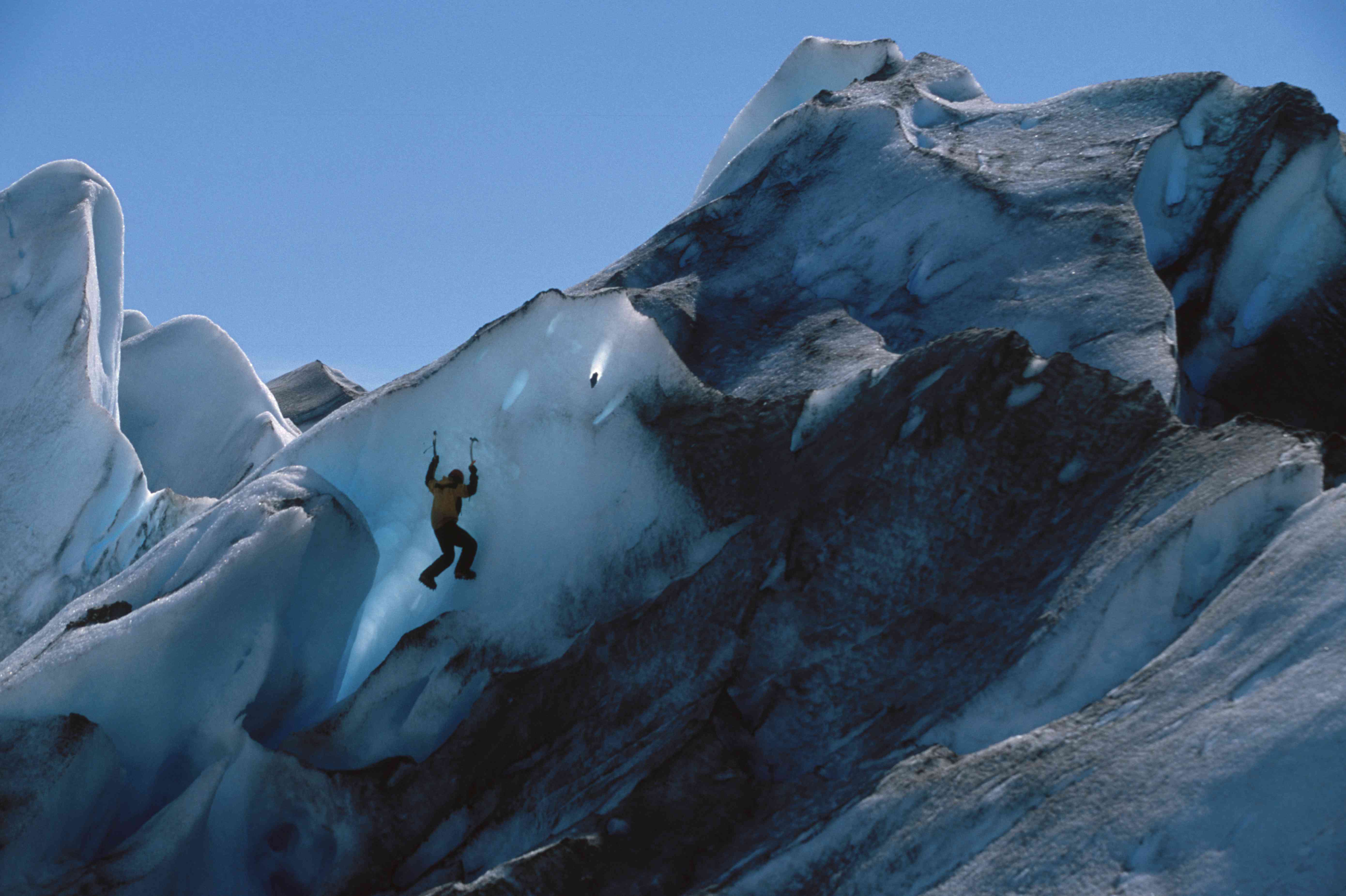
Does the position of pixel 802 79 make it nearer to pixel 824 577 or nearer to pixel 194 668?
pixel 824 577

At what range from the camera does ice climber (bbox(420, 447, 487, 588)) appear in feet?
31.3

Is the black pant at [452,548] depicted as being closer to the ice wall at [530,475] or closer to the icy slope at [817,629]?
the ice wall at [530,475]

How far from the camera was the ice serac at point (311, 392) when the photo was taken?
1031 inches

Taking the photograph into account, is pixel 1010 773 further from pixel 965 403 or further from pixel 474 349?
pixel 474 349

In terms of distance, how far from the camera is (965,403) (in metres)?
8.02

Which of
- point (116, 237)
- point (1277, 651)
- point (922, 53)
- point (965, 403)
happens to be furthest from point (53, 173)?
point (1277, 651)

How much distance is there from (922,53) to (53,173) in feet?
46.6

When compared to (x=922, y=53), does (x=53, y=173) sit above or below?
above

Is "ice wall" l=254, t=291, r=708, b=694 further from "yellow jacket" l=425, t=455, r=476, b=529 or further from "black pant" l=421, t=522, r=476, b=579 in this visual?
"yellow jacket" l=425, t=455, r=476, b=529

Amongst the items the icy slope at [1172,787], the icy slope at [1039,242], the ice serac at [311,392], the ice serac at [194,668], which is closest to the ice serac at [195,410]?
the ice serac at [311,392]

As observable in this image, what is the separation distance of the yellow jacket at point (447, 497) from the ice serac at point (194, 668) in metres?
1.35

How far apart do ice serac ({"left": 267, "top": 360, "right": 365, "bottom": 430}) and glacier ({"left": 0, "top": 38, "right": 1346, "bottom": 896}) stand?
14791 millimetres

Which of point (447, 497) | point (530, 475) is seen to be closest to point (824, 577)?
point (530, 475)

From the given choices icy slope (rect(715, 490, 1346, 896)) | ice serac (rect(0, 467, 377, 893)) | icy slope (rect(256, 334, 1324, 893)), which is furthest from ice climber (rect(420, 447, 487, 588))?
icy slope (rect(715, 490, 1346, 896))
